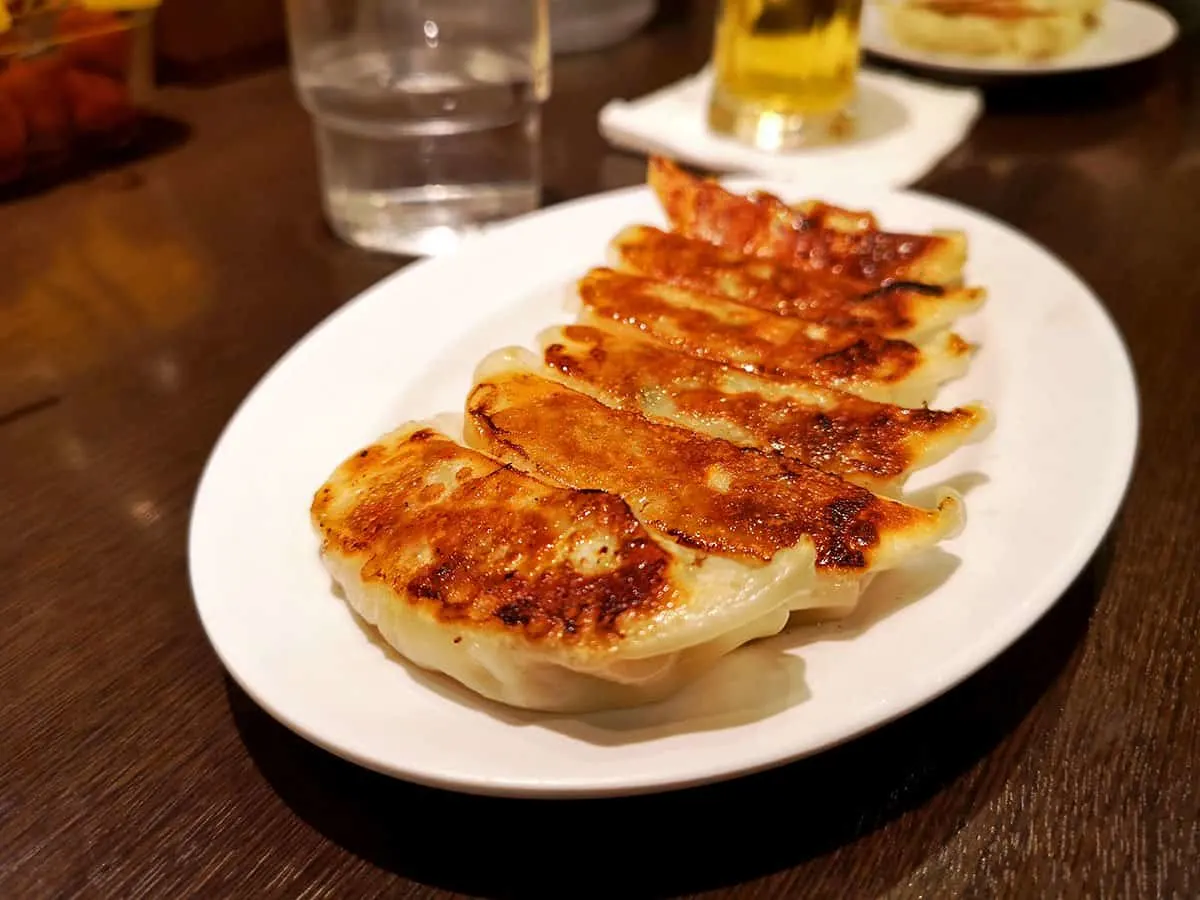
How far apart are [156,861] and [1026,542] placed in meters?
0.76

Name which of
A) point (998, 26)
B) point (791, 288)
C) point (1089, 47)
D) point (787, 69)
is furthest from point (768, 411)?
point (1089, 47)

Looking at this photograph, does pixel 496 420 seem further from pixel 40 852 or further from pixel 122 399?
pixel 122 399

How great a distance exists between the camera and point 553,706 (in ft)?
2.67

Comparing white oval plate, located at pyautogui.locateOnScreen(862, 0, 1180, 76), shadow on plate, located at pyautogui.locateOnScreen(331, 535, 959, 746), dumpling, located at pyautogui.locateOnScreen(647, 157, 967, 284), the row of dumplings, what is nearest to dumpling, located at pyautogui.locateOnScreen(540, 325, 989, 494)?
the row of dumplings

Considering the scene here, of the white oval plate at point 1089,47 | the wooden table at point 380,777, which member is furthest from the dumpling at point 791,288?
the white oval plate at point 1089,47

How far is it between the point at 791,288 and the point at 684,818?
0.75 metres

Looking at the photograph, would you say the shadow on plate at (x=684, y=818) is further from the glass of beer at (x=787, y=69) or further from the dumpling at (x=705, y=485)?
the glass of beer at (x=787, y=69)

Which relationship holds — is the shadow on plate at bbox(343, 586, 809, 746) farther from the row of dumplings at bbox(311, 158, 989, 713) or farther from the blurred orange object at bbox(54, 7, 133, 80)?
the blurred orange object at bbox(54, 7, 133, 80)

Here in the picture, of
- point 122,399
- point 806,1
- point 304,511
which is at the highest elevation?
point 806,1

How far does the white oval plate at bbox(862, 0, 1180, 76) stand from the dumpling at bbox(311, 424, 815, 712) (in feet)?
6.07

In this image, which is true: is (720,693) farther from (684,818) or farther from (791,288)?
(791,288)

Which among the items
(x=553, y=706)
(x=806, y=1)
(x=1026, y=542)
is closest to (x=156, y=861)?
(x=553, y=706)

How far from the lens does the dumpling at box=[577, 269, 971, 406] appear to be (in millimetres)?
1187

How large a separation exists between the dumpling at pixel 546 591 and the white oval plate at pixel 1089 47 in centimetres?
185
